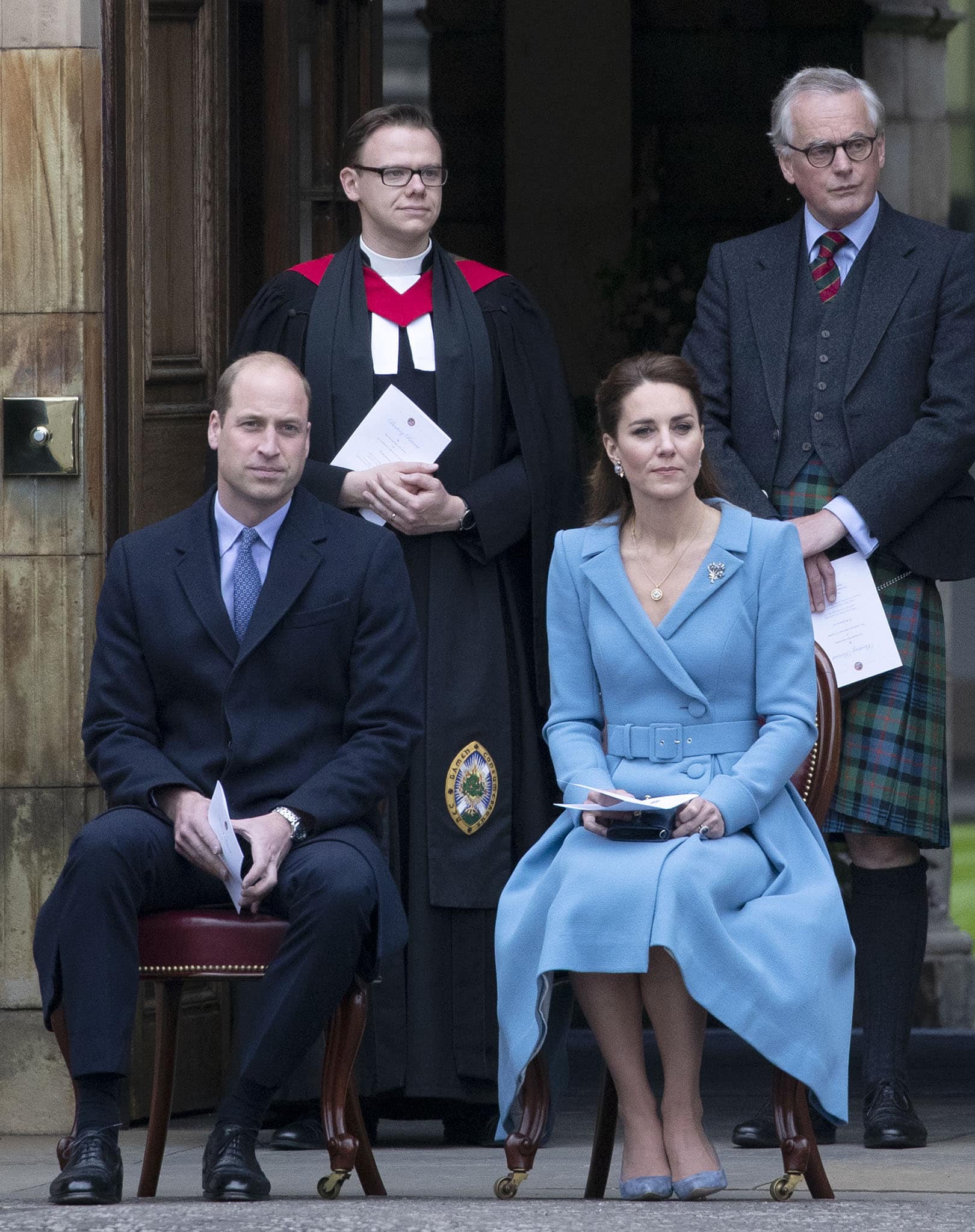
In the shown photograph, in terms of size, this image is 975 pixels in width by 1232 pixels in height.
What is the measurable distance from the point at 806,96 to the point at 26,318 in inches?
64.7

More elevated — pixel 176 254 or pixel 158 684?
pixel 176 254

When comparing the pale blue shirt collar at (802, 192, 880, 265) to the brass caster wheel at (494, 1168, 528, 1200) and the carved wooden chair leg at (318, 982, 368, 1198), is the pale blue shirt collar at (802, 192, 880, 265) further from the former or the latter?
the brass caster wheel at (494, 1168, 528, 1200)

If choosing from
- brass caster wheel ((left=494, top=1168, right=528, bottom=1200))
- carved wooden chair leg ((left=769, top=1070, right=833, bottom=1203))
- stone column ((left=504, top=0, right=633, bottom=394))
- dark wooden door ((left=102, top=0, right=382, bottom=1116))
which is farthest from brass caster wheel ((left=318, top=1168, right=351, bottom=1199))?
stone column ((left=504, top=0, right=633, bottom=394))

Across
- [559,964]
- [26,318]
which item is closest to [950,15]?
[26,318]

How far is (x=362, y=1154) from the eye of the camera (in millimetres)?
4449

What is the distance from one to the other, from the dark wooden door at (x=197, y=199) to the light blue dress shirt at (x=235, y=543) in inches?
34.9

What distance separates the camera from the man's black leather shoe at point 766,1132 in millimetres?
5121

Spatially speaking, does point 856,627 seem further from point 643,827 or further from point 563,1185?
point 563,1185

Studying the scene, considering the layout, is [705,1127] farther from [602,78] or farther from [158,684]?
[602,78]

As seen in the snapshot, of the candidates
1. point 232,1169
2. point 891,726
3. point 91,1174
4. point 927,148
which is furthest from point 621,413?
point 927,148

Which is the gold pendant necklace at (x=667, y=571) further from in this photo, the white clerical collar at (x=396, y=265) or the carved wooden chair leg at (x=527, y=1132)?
the white clerical collar at (x=396, y=265)

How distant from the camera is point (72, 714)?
550 centimetres

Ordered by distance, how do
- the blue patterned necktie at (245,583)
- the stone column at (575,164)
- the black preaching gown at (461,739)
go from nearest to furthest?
the blue patterned necktie at (245,583) → the black preaching gown at (461,739) → the stone column at (575,164)

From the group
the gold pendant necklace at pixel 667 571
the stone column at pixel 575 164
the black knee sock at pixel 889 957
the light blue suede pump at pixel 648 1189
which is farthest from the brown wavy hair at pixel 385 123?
the stone column at pixel 575 164
